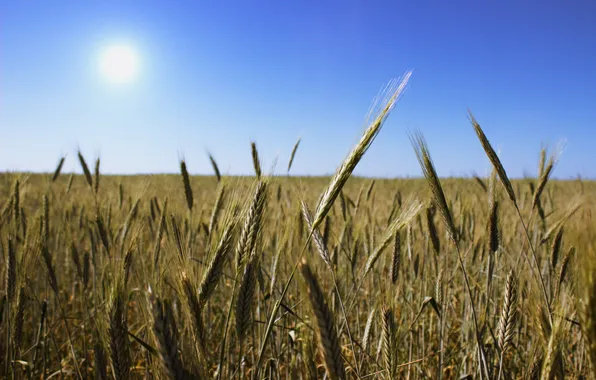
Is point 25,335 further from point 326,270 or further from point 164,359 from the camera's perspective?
point 164,359

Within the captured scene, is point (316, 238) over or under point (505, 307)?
over

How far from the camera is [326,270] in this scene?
3531 millimetres

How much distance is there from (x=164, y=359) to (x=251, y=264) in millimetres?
393

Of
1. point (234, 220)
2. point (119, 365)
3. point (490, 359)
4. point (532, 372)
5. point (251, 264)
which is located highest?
point (234, 220)

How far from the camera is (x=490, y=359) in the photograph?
6.50 ft

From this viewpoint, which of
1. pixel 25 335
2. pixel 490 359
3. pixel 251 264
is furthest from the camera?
pixel 25 335

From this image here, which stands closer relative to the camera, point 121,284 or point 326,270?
point 121,284

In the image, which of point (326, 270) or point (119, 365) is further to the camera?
point (326, 270)

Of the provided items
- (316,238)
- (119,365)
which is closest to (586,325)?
(316,238)

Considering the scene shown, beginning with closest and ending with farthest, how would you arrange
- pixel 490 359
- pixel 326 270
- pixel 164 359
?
pixel 164 359
pixel 490 359
pixel 326 270

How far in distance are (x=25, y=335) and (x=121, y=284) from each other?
2.58m

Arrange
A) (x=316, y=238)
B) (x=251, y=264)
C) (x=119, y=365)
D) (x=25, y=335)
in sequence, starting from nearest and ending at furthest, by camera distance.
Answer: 1. (x=119, y=365)
2. (x=251, y=264)
3. (x=316, y=238)
4. (x=25, y=335)

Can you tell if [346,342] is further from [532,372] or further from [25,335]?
[25,335]

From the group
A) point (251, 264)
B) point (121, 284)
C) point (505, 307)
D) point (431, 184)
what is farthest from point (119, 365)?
point (505, 307)
